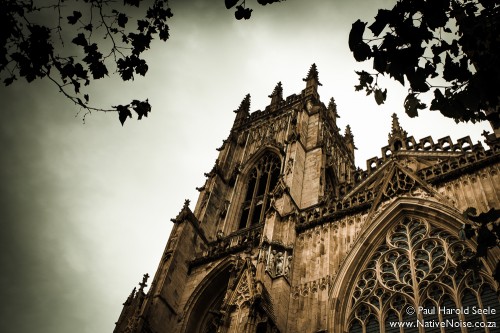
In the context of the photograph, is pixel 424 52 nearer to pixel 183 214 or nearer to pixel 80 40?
pixel 80 40

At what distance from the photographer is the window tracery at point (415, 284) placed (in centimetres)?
977

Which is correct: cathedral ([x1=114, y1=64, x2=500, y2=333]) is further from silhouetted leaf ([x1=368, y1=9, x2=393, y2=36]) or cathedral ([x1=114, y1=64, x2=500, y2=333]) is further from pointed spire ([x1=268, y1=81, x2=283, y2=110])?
pointed spire ([x1=268, y1=81, x2=283, y2=110])

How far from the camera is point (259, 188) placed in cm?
2095

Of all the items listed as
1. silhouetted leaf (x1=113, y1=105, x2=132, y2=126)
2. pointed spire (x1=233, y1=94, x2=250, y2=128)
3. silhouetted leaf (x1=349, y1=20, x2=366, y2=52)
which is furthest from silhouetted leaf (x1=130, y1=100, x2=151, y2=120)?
pointed spire (x1=233, y1=94, x2=250, y2=128)

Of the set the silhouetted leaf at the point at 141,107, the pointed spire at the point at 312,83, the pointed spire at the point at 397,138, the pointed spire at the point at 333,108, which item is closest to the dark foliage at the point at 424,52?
the silhouetted leaf at the point at 141,107

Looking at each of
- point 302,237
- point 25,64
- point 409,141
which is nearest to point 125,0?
point 25,64

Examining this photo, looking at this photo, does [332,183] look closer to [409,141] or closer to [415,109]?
[409,141]

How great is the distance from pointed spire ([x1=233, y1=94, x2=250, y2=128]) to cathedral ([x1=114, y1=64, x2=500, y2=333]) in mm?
7192

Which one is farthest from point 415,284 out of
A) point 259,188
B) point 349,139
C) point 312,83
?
point 349,139

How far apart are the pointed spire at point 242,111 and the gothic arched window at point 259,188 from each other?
432 cm

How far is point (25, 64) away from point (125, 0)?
158 centimetres

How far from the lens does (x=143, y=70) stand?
6.28 metres

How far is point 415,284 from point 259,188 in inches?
431

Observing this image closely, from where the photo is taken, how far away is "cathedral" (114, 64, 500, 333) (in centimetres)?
1025
